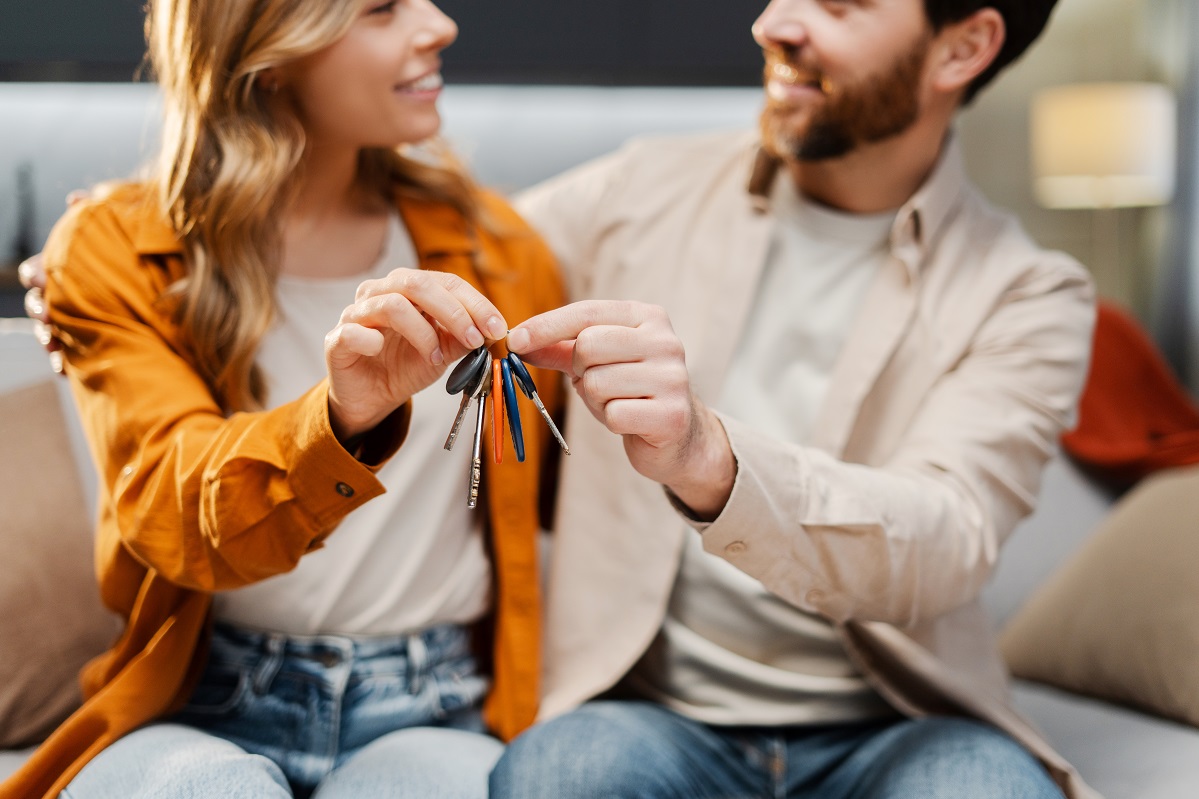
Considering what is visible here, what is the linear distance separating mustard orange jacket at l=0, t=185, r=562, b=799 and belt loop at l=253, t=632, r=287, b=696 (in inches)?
2.7

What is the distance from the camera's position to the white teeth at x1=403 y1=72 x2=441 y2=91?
1163 mm

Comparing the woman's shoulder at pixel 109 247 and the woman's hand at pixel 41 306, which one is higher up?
the woman's shoulder at pixel 109 247

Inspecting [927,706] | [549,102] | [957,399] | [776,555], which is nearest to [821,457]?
[776,555]

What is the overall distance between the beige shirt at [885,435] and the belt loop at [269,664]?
0.29 metres

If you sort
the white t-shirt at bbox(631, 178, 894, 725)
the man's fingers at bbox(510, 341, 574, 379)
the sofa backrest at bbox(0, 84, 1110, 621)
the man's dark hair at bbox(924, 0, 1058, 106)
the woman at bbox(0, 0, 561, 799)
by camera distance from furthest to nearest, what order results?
the sofa backrest at bbox(0, 84, 1110, 621)
the man's dark hair at bbox(924, 0, 1058, 106)
the white t-shirt at bbox(631, 178, 894, 725)
the woman at bbox(0, 0, 561, 799)
the man's fingers at bbox(510, 341, 574, 379)

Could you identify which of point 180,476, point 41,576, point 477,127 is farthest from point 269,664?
point 477,127

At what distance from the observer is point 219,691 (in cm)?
113

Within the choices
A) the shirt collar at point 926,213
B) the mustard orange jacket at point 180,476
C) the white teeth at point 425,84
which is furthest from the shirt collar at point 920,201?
the white teeth at point 425,84

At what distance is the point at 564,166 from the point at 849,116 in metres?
A: 1.09

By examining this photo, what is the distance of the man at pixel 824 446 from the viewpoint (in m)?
1.06

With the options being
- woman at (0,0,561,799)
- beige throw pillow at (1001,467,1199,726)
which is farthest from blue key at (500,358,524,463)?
beige throw pillow at (1001,467,1199,726)

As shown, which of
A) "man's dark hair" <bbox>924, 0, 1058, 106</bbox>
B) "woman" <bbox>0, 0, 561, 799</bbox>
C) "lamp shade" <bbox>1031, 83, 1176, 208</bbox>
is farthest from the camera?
"lamp shade" <bbox>1031, 83, 1176, 208</bbox>

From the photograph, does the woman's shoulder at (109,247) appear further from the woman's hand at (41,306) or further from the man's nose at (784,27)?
the man's nose at (784,27)

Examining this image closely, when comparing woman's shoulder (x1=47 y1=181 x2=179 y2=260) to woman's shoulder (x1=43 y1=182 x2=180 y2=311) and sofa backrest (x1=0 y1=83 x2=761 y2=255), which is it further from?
sofa backrest (x1=0 y1=83 x2=761 y2=255)
